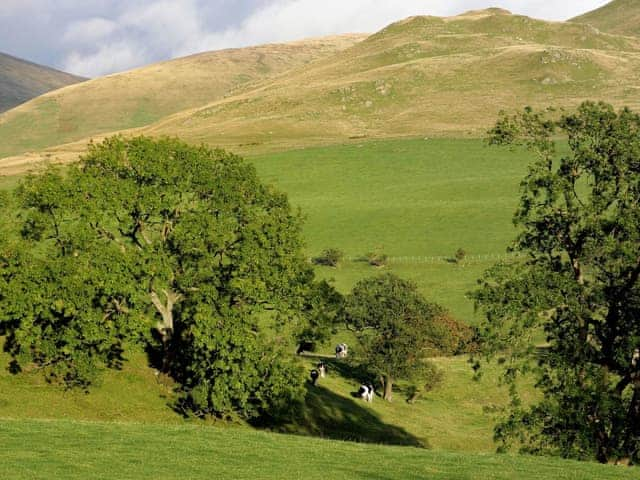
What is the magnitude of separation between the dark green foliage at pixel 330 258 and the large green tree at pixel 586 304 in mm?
64737

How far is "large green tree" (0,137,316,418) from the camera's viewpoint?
42250 millimetres

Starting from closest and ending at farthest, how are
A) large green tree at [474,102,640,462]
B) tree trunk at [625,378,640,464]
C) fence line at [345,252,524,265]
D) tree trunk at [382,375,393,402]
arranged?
large green tree at [474,102,640,462], tree trunk at [625,378,640,464], tree trunk at [382,375,393,402], fence line at [345,252,524,265]

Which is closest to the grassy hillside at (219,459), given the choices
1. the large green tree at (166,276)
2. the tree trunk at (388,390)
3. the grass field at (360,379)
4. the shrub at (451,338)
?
the grass field at (360,379)

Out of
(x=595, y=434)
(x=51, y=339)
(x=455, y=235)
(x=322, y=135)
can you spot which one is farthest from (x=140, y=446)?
(x=322, y=135)

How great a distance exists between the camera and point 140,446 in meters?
28.9

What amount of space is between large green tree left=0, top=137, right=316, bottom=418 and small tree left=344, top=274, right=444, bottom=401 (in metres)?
17.0

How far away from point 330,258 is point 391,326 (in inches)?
1377

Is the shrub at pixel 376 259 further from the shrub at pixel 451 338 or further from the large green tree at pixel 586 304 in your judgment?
the large green tree at pixel 586 304

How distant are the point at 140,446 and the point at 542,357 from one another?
1760 cm

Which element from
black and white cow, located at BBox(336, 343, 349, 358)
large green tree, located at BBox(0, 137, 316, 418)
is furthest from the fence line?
large green tree, located at BBox(0, 137, 316, 418)

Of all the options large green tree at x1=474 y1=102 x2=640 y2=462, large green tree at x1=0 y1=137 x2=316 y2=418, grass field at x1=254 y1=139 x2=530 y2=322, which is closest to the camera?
large green tree at x1=474 y1=102 x2=640 y2=462

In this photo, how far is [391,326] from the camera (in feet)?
214

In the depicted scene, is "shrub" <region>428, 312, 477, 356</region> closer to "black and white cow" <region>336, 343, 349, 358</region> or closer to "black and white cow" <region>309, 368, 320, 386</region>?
"black and white cow" <region>336, 343, 349, 358</region>

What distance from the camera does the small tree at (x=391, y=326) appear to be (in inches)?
2502
